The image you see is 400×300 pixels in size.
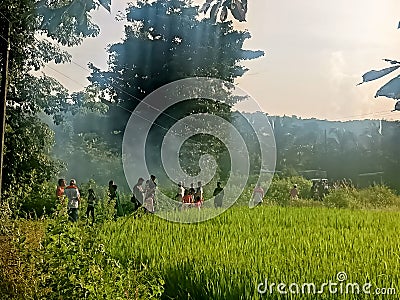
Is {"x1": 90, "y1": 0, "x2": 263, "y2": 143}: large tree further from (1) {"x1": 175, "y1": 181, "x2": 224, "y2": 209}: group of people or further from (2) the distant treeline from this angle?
(1) {"x1": 175, "y1": 181, "x2": 224, "y2": 209}: group of people

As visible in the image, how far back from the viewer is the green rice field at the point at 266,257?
430cm

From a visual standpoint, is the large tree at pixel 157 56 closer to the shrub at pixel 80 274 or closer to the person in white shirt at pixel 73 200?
the person in white shirt at pixel 73 200

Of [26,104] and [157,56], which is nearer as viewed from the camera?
[26,104]

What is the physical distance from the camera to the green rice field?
4.30 meters

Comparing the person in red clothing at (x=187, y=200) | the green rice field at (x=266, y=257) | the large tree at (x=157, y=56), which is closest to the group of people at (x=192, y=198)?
the person in red clothing at (x=187, y=200)

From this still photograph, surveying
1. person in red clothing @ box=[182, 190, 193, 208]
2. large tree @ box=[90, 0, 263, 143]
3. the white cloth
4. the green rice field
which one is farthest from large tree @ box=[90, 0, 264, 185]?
the green rice field

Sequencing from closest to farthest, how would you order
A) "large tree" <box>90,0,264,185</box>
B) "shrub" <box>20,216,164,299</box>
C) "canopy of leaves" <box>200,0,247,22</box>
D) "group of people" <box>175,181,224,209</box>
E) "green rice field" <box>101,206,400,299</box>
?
"canopy of leaves" <box>200,0,247,22</box>, "shrub" <box>20,216,164,299</box>, "green rice field" <box>101,206,400,299</box>, "group of people" <box>175,181,224,209</box>, "large tree" <box>90,0,264,185</box>

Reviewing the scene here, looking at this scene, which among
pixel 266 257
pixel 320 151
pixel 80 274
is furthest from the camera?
pixel 320 151

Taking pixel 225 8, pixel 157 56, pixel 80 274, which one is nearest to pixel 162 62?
pixel 157 56

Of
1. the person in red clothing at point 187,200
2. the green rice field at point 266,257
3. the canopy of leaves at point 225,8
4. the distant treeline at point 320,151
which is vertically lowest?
the green rice field at point 266,257

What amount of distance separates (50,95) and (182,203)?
489 cm

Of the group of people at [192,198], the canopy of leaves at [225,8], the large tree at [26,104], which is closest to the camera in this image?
the canopy of leaves at [225,8]

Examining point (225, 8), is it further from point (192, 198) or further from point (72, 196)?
point (192, 198)

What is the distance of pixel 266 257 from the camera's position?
5.45 metres
